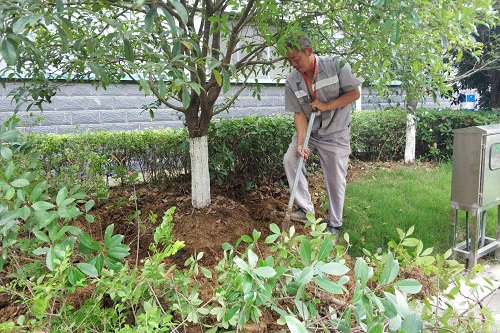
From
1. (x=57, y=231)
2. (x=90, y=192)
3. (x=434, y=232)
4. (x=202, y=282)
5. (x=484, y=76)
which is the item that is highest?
(x=484, y=76)

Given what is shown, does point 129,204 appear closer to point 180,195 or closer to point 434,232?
point 180,195

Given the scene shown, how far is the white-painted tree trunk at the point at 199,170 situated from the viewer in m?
3.48

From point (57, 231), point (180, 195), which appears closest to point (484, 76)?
point (180, 195)

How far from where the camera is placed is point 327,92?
366 centimetres

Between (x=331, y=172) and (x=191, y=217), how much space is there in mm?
1364

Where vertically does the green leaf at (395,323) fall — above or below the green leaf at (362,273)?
below

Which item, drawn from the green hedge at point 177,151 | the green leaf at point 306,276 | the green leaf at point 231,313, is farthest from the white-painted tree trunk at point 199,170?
the green leaf at point 306,276

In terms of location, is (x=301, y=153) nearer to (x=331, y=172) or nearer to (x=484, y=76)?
(x=331, y=172)

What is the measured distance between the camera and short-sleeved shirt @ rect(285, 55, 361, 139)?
11.8ft

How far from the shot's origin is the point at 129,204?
394cm

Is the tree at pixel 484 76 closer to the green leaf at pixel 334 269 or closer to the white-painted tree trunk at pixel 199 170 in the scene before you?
the white-painted tree trunk at pixel 199 170

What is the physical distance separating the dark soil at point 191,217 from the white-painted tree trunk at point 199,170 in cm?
10

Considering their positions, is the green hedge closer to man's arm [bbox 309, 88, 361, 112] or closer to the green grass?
man's arm [bbox 309, 88, 361, 112]

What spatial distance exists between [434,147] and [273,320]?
630cm
